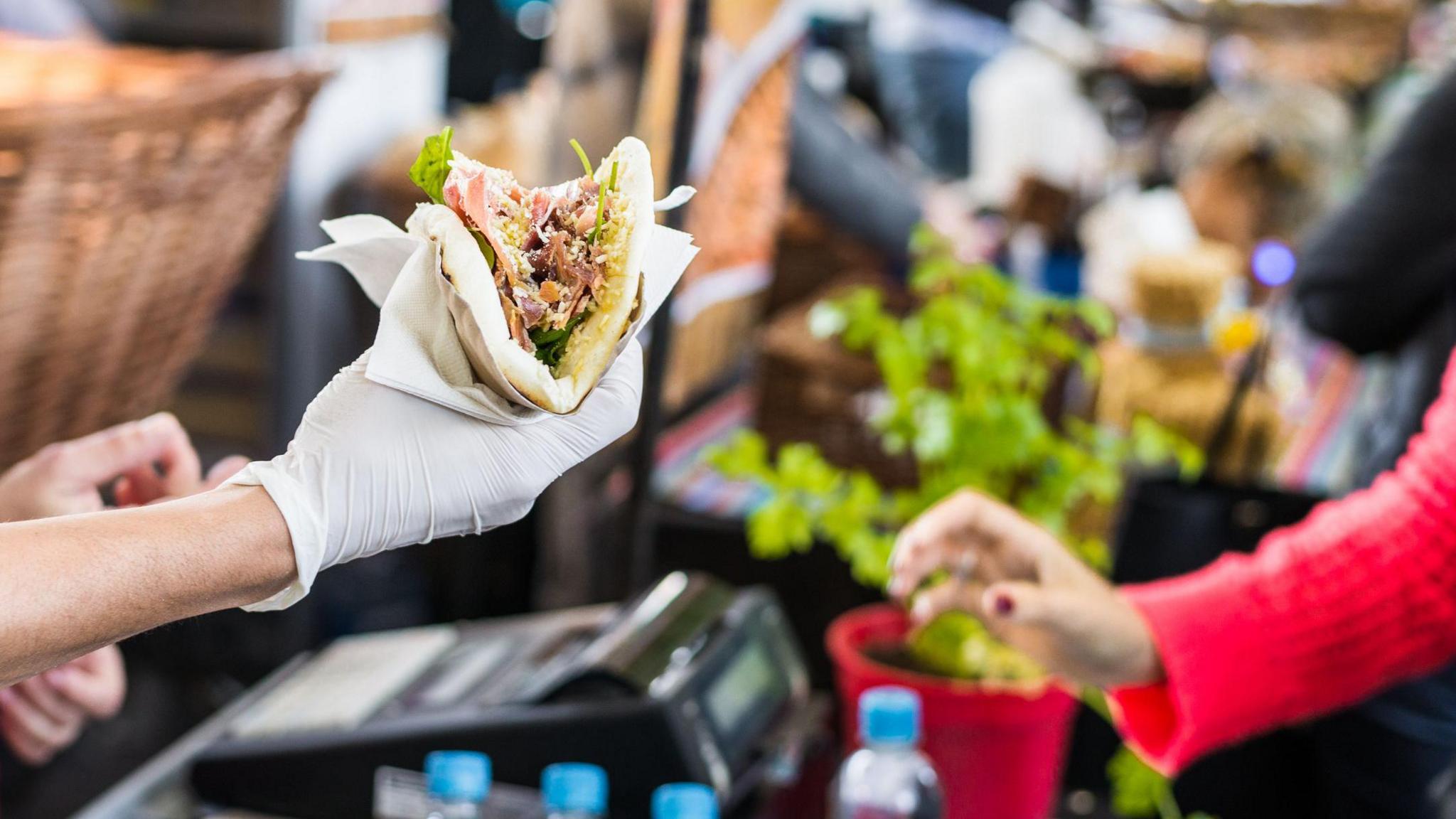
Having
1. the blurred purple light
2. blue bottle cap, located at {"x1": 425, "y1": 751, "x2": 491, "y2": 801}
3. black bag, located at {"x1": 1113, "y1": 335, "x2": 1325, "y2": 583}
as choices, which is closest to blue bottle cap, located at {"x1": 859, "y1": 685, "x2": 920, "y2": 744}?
blue bottle cap, located at {"x1": 425, "y1": 751, "x2": 491, "y2": 801}

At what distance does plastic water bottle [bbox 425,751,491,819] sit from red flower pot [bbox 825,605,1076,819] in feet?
1.65

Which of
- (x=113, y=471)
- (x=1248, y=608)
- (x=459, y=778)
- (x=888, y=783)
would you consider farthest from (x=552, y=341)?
(x=1248, y=608)

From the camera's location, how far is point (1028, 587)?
1.16 m

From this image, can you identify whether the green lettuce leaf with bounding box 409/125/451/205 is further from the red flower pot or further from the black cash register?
the red flower pot

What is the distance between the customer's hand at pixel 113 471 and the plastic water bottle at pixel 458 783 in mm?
328

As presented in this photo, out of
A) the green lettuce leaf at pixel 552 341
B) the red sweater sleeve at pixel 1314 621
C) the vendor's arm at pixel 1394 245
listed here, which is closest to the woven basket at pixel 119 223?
the green lettuce leaf at pixel 552 341

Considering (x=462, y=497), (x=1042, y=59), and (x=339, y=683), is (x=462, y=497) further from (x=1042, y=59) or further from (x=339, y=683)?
(x=1042, y=59)

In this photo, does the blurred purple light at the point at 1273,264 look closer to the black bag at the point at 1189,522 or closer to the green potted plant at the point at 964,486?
the black bag at the point at 1189,522

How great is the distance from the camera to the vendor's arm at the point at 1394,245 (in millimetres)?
1545

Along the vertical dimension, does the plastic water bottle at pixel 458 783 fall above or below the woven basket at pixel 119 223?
below

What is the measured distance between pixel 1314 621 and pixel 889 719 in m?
0.44

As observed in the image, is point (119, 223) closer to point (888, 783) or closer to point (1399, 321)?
point (888, 783)

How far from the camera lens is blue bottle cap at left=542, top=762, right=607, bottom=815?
3.20 ft

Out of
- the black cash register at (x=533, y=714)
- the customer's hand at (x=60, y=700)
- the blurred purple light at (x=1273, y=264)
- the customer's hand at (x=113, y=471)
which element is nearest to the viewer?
the customer's hand at (x=113, y=471)
